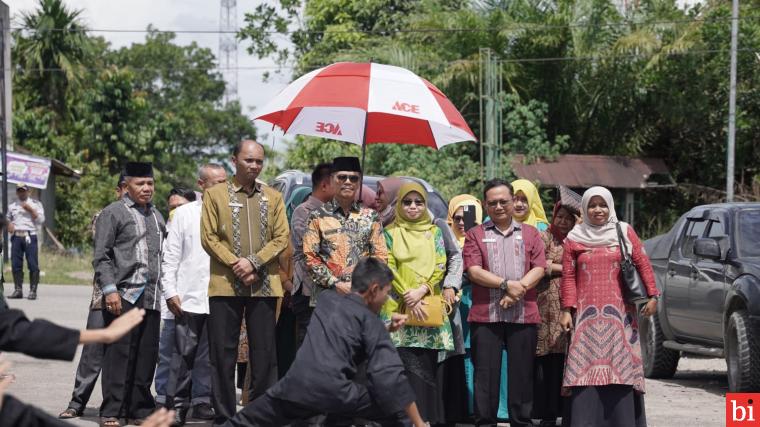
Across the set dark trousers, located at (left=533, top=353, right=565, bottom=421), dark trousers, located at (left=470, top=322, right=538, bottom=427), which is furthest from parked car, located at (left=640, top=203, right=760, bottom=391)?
dark trousers, located at (left=470, top=322, right=538, bottom=427)

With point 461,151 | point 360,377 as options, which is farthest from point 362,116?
point 461,151

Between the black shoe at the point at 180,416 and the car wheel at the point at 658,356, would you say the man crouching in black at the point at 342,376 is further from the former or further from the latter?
the car wheel at the point at 658,356

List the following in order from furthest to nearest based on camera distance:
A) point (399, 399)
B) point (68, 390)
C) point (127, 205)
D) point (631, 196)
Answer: point (631, 196) < point (68, 390) < point (127, 205) < point (399, 399)

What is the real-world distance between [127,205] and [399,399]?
11.4ft

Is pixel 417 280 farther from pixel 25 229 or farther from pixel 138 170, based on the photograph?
pixel 25 229

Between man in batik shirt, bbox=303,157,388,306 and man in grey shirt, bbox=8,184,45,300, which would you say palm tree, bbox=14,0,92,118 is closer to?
man in grey shirt, bbox=8,184,45,300

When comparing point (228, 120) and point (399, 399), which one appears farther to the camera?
point (228, 120)

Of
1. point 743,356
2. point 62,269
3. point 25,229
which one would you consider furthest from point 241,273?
point 62,269

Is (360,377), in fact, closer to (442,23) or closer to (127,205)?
(127,205)

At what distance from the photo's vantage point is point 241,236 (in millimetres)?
8617

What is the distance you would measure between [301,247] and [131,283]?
132 cm

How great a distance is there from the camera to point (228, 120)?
211 ft

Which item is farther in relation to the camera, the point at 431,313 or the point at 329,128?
the point at 329,128

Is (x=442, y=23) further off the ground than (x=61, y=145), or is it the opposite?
(x=442, y=23)
